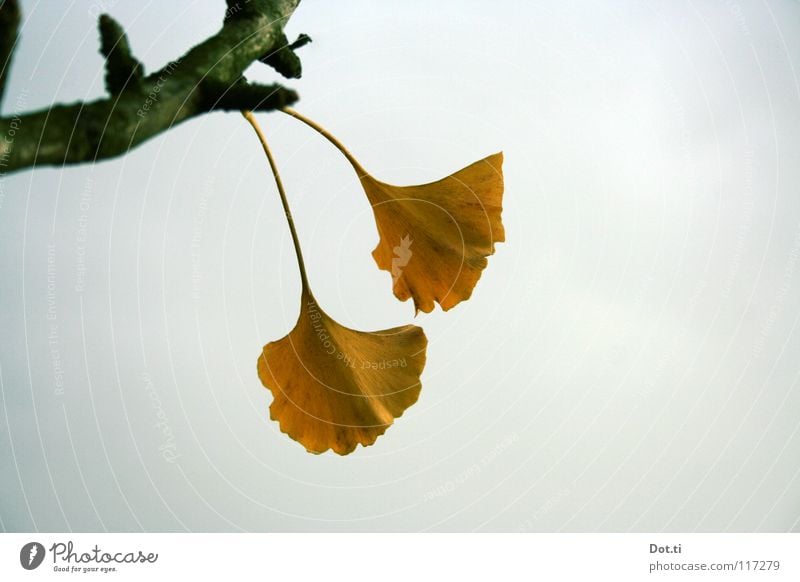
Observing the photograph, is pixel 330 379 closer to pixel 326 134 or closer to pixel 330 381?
pixel 330 381

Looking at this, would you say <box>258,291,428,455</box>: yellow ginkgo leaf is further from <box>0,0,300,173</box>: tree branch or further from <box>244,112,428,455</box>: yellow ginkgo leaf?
<box>0,0,300,173</box>: tree branch

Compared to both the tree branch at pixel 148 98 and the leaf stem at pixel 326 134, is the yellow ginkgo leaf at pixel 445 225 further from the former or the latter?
the tree branch at pixel 148 98

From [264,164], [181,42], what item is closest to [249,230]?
[264,164]

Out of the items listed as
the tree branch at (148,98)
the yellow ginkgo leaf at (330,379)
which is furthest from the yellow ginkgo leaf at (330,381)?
the tree branch at (148,98)

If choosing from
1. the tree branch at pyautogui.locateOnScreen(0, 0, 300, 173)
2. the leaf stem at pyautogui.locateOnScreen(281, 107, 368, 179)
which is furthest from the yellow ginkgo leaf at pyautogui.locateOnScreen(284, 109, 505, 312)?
the tree branch at pyautogui.locateOnScreen(0, 0, 300, 173)

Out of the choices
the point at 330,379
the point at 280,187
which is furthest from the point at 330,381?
the point at 280,187
